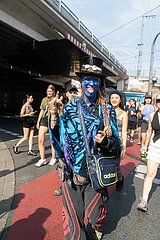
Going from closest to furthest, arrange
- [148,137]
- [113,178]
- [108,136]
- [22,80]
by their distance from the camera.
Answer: [108,136], [113,178], [148,137], [22,80]

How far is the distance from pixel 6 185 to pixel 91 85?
2.83m

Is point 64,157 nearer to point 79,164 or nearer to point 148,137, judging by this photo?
point 79,164

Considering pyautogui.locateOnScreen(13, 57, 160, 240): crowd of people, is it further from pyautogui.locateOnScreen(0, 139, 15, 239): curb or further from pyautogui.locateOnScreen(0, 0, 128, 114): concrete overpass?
pyautogui.locateOnScreen(0, 0, 128, 114): concrete overpass

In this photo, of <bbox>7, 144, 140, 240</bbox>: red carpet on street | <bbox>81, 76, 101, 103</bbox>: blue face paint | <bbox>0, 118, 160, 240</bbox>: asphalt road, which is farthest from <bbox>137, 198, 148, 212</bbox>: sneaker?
A: <bbox>81, 76, 101, 103</bbox>: blue face paint

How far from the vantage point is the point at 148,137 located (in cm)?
399

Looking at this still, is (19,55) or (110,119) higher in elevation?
(19,55)

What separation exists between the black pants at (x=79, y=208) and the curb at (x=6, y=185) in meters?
1.07

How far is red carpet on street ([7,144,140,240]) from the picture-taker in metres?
Answer: 2.96

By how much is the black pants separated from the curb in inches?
42.1

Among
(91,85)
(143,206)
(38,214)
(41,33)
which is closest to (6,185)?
(38,214)

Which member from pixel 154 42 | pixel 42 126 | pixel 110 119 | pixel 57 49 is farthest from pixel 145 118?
pixel 154 42

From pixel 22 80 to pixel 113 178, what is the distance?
24.5m

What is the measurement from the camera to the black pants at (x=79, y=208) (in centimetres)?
235

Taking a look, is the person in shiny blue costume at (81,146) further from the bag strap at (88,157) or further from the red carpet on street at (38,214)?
the red carpet on street at (38,214)
